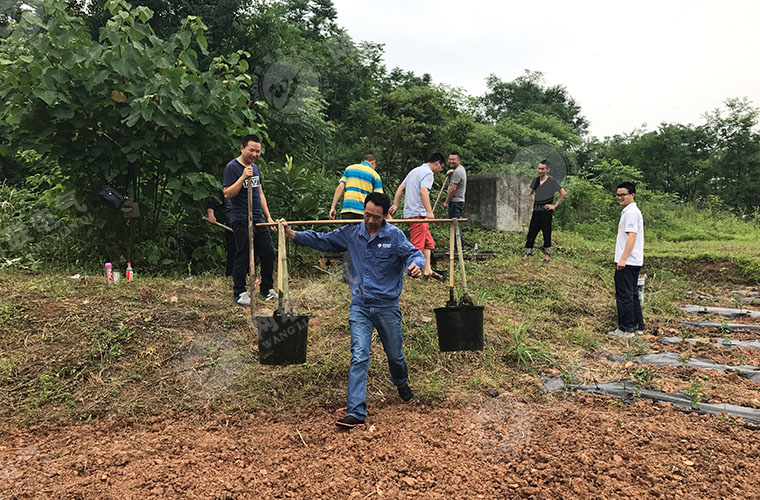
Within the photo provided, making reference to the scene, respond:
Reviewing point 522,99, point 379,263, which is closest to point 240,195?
point 379,263

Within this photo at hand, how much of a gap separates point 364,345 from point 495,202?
8.29 metres

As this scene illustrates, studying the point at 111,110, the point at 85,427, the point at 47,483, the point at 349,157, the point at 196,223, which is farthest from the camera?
the point at 349,157

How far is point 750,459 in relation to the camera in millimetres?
2861

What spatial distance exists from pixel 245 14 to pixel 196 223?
1189 centimetres

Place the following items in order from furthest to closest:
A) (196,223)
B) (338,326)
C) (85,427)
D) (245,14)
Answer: (245,14), (196,223), (338,326), (85,427)

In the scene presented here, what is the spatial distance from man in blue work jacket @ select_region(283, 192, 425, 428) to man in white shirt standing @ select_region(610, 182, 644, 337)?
8.77ft

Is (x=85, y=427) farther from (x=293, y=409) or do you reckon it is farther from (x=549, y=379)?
(x=549, y=379)

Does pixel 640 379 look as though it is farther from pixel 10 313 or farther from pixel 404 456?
pixel 10 313

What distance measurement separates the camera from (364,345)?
3373 mm

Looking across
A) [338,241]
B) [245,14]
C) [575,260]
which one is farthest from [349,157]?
[338,241]

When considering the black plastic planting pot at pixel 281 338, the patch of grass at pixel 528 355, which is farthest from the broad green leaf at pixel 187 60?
the patch of grass at pixel 528 355

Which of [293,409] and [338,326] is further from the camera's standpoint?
[338,326]

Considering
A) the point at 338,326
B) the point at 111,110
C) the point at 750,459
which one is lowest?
the point at 750,459

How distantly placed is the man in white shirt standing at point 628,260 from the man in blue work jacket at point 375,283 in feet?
8.77
